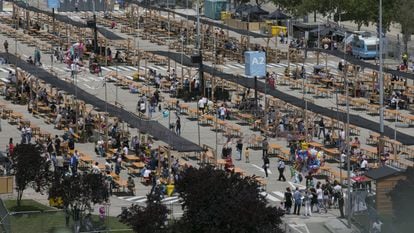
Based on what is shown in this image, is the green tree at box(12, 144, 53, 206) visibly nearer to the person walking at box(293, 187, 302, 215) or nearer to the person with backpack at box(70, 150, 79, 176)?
the person with backpack at box(70, 150, 79, 176)

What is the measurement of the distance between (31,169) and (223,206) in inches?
455

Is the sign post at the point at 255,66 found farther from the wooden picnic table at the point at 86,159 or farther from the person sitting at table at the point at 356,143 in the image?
the wooden picnic table at the point at 86,159

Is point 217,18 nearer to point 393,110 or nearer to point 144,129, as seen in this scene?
point 393,110

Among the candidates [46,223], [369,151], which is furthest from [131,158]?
[46,223]

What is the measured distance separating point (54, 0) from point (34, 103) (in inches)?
1347

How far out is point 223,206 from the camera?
48094 millimetres

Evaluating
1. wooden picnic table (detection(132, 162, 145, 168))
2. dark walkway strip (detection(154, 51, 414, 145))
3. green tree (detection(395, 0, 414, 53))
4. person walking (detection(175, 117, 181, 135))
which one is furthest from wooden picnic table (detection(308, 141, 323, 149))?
green tree (detection(395, 0, 414, 53))

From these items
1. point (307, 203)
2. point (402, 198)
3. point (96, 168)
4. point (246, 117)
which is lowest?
point (246, 117)

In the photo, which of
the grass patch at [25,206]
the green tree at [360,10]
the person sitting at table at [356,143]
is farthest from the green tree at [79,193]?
the green tree at [360,10]

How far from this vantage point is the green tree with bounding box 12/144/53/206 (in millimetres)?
57531

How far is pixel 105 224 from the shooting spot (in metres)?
53.9

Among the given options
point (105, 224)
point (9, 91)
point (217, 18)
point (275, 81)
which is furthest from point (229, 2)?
point (105, 224)

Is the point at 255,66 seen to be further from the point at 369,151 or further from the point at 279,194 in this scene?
the point at 279,194

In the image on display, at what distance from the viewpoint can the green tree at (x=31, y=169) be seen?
2265 inches
